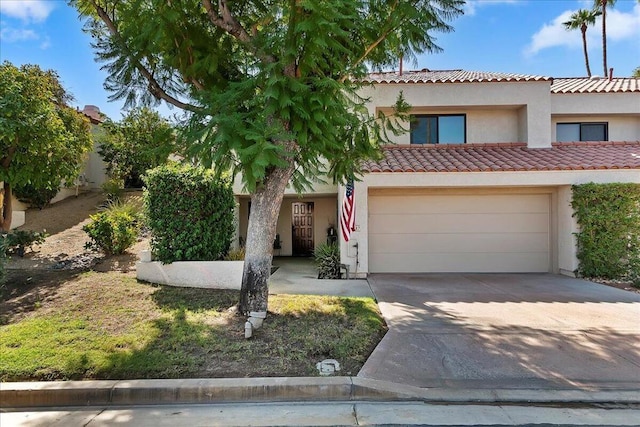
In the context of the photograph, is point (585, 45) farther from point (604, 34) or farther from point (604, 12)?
point (604, 12)

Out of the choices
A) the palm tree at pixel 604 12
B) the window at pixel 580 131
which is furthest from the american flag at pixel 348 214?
the palm tree at pixel 604 12

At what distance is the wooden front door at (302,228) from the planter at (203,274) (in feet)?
24.0

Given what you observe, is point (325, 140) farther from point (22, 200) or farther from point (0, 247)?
point (22, 200)

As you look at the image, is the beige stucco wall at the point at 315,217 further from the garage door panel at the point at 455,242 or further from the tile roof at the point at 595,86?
the tile roof at the point at 595,86

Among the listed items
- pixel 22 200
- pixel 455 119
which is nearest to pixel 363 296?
pixel 455 119

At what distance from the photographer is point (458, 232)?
11.5 metres

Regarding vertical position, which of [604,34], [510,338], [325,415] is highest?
[604,34]

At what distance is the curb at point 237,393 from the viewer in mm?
4113

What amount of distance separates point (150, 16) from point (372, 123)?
4350 mm

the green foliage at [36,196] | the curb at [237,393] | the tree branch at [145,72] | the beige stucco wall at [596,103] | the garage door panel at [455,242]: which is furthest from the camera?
the green foliage at [36,196]

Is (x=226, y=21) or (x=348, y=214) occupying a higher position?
(x=226, y=21)

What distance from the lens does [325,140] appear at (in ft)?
18.0

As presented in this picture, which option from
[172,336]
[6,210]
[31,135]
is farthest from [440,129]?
[6,210]

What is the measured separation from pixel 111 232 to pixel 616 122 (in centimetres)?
1768
